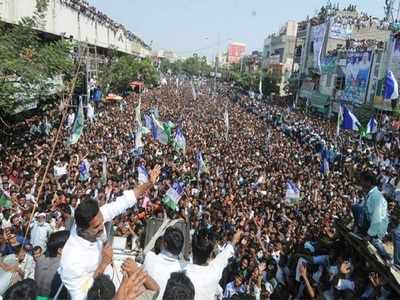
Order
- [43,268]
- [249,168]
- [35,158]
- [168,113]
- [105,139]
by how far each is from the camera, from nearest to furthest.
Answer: [43,268]
[35,158]
[249,168]
[105,139]
[168,113]

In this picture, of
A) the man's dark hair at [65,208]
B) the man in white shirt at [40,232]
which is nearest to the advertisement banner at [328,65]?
the man's dark hair at [65,208]

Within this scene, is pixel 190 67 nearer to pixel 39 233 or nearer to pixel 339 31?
pixel 339 31

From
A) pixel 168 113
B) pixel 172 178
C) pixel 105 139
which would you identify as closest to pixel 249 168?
pixel 172 178

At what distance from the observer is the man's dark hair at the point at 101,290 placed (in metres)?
2.73

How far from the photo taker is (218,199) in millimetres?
11180

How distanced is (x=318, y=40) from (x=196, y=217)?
43.6 m

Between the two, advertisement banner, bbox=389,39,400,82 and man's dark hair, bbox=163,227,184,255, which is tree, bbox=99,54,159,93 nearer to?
advertisement banner, bbox=389,39,400,82

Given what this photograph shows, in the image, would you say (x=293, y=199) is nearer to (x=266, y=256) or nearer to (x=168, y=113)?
(x=266, y=256)

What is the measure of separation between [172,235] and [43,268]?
1050 mm

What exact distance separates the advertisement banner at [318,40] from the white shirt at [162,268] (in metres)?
44.4

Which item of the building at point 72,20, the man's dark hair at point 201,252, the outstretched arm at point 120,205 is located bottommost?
the man's dark hair at point 201,252

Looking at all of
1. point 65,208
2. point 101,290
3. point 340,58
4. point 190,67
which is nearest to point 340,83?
point 340,58

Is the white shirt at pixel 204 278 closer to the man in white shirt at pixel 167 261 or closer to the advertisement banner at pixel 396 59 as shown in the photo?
the man in white shirt at pixel 167 261

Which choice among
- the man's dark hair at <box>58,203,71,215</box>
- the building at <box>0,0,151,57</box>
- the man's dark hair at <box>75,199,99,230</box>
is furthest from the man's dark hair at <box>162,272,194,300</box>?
the building at <box>0,0,151,57</box>
